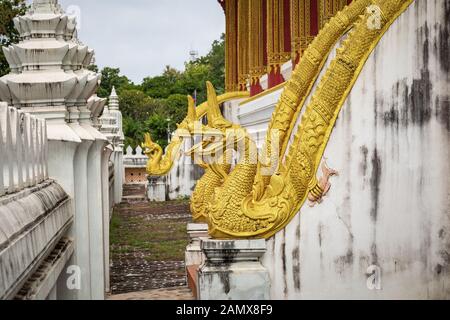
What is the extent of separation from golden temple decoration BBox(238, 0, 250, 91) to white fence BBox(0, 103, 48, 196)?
363 inches

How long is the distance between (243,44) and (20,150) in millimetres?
10969

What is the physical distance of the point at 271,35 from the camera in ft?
41.3

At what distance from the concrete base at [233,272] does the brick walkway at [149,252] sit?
7.63 feet

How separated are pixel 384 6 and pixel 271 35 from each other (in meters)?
6.32

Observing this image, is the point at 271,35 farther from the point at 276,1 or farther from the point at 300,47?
the point at 300,47

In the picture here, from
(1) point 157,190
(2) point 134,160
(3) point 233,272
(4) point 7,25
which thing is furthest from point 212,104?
(2) point 134,160

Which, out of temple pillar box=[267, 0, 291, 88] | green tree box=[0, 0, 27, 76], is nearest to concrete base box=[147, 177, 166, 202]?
green tree box=[0, 0, 27, 76]

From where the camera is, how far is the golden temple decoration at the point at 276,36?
12.4m

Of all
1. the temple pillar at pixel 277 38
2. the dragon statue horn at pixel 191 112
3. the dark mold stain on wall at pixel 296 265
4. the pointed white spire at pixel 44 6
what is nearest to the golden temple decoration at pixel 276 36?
the temple pillar at pixel 277 38

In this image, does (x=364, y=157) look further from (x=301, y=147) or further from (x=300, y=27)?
(x=300, y=27)

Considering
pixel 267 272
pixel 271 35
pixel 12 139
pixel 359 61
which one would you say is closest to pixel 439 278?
pixel 267 272

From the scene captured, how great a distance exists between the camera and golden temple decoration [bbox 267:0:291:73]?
40.8 feet

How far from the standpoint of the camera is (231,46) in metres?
17.6

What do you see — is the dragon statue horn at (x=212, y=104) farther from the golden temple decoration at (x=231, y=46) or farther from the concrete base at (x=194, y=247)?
the golden temple decoration at (x=231, y=46)
